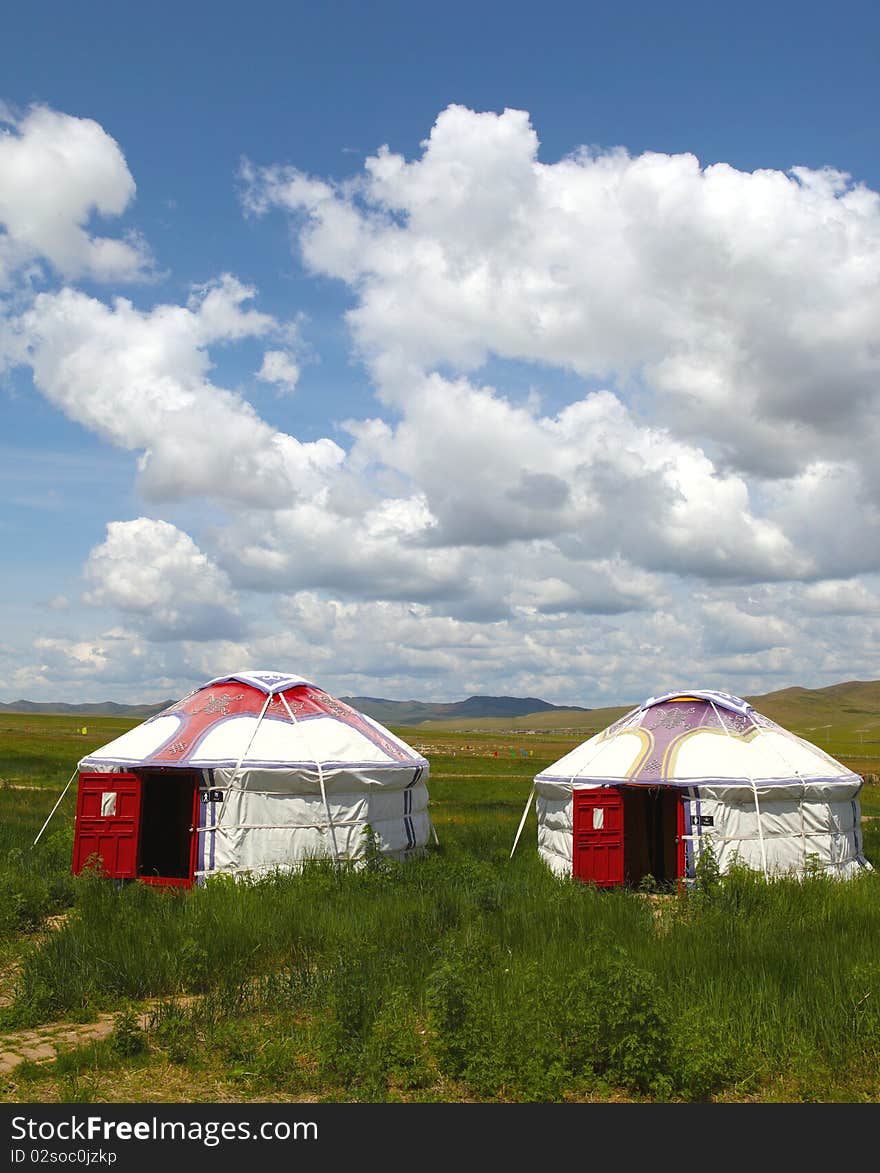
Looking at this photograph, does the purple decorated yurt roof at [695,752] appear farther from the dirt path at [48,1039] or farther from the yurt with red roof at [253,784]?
the dirt path at [48,1039]

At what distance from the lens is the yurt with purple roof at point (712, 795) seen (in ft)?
48.8

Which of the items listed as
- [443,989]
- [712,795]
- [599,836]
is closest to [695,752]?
[712,795]

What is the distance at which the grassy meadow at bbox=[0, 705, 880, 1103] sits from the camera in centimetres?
683

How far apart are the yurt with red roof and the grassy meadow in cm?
115

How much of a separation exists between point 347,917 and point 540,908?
97.7 inches

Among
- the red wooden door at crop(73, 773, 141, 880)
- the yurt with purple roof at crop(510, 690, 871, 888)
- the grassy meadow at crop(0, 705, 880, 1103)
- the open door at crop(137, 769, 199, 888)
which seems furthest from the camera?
the open door at crop(137, 769, 199, 888)

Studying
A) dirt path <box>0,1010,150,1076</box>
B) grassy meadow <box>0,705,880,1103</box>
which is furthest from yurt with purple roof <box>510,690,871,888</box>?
dirt path <box>0,1010,150,1076</box>

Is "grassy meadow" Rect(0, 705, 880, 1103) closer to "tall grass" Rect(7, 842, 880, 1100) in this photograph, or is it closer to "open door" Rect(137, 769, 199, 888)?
"tall grass" Rect(7, 842, 880, 1100)

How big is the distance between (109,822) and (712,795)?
382 inches

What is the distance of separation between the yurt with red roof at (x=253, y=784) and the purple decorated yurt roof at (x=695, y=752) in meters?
3.14

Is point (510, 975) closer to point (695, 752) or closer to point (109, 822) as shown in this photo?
point (695, 752)

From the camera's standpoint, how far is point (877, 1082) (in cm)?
669
